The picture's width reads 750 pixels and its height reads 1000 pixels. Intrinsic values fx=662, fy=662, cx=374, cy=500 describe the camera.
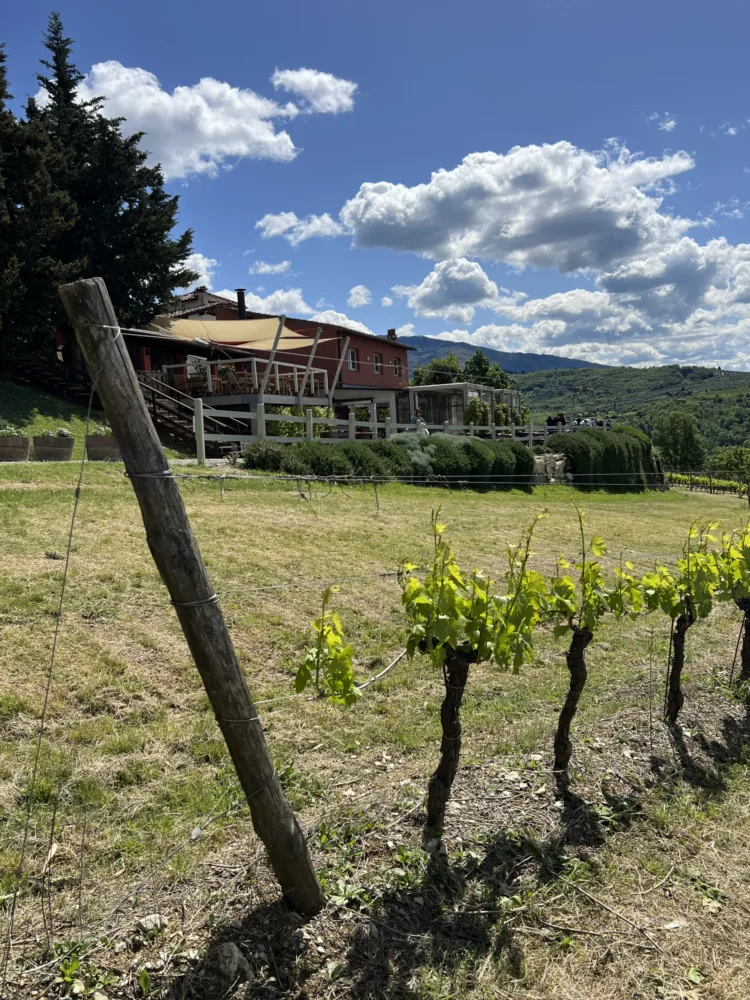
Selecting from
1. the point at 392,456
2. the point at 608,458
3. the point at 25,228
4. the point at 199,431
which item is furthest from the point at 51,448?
the point at 608,458

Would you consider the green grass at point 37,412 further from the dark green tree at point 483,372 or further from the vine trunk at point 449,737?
the dark green tree at point 483,372

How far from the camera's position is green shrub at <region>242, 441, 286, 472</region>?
15477mm

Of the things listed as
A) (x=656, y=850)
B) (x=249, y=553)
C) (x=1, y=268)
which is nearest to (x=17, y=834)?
(x=656, y=850)

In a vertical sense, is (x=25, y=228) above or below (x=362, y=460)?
above

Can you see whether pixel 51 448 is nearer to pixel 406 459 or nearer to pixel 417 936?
pixel 406 459

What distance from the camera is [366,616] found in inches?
263

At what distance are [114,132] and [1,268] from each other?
29.0 ft

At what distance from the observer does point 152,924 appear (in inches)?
107

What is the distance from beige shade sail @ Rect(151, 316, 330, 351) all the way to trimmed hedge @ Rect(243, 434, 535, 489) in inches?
221

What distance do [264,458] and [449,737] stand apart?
12.7 metres

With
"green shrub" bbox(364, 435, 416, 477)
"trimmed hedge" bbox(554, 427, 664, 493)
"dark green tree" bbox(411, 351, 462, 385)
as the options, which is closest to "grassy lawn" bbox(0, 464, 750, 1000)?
"green shrub" bbox(364, 435, 416, 477)

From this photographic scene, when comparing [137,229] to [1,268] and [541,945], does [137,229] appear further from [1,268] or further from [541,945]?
[541,945]

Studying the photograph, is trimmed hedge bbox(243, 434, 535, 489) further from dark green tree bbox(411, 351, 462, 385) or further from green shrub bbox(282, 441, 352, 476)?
dark green tree bbox(411, 351, 462, 385)

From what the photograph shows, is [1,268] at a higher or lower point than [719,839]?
higher
